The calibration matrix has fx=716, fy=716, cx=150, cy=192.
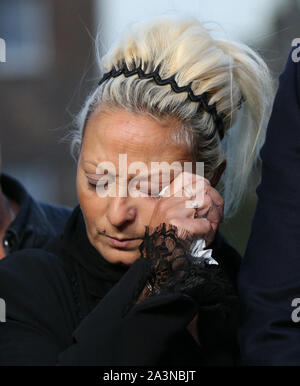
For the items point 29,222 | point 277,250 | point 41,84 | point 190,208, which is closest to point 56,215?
point 29,222

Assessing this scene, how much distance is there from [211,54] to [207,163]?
384mm

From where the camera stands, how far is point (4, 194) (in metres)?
3.64

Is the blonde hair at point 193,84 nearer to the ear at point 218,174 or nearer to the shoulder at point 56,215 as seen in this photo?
the ear at point 218,174

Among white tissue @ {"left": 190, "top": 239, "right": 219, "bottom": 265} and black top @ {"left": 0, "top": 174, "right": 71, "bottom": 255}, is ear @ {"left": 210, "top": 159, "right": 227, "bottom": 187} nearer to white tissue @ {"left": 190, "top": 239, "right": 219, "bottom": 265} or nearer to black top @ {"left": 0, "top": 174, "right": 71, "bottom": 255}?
white tissue @ {"left": 190, "top": 239, "right": 219, "bottom": 265}

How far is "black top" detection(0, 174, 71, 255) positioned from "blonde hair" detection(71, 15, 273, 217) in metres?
0.76

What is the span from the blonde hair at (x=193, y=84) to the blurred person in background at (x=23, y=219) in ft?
2.51

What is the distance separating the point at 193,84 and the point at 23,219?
1.23 metres

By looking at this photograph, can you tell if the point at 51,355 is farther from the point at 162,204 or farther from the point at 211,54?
the point at 211,54

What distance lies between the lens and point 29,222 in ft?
10.9

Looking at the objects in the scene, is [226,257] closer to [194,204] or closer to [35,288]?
[194,204]

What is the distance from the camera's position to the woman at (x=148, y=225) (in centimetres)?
205

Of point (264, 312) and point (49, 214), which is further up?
point (264, 312)
